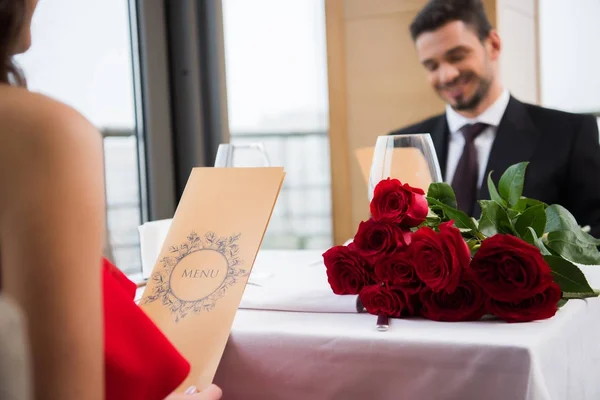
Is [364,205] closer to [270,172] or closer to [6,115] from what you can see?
[270,172]

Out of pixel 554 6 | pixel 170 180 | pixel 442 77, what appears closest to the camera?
pixel 554 6

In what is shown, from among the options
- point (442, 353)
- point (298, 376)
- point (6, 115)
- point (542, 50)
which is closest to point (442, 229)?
point (442, 353)

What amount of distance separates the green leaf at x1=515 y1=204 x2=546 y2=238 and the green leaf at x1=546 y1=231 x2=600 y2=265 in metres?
0.03

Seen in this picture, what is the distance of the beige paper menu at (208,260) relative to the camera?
2.64ft

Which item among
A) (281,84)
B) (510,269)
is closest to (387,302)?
(510,269)

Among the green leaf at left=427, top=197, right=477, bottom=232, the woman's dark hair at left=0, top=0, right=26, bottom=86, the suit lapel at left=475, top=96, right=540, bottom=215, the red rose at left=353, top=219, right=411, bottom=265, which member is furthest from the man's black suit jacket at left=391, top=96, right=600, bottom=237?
the woman's dark hair at left=0, top=0, right=26, bottom=86

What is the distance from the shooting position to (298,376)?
79 cm

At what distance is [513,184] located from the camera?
2.91 feet

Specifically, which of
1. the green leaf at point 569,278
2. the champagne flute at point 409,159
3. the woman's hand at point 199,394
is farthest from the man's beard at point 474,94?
the woman's hand at point 199,394

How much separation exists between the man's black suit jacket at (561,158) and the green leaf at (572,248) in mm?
1325

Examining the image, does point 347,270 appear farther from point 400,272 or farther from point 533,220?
point 533,220

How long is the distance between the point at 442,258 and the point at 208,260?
12.3 inches

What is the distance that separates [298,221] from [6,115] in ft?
7.20

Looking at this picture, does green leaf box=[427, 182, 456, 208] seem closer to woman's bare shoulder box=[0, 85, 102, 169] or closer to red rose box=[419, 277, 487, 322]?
red rose box=[419, 277, 487, 322]
